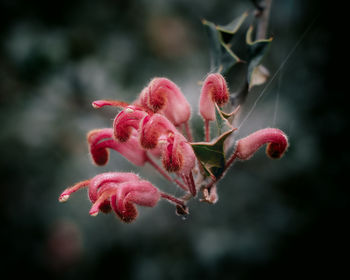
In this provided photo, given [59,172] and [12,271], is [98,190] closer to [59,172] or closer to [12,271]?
[59,172]

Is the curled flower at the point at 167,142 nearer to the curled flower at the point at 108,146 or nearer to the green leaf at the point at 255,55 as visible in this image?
the curled flower at the point at 108,146

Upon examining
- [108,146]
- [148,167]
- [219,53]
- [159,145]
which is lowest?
[148,167]

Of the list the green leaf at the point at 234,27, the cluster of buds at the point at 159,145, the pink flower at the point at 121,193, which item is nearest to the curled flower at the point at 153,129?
the cluster of buds at the point at 159,145

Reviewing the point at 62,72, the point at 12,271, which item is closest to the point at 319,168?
the point at 62,72

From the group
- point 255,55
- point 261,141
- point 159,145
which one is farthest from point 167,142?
point 255,55

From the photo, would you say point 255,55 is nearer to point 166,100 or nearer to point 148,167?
A: point 166,100

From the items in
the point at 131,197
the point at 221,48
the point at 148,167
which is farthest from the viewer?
the point at 148,167

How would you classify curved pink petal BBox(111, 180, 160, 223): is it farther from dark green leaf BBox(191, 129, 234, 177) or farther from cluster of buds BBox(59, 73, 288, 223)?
dark green leaf BBox(191, 129, 234, 177)

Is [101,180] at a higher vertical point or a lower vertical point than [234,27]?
lower
